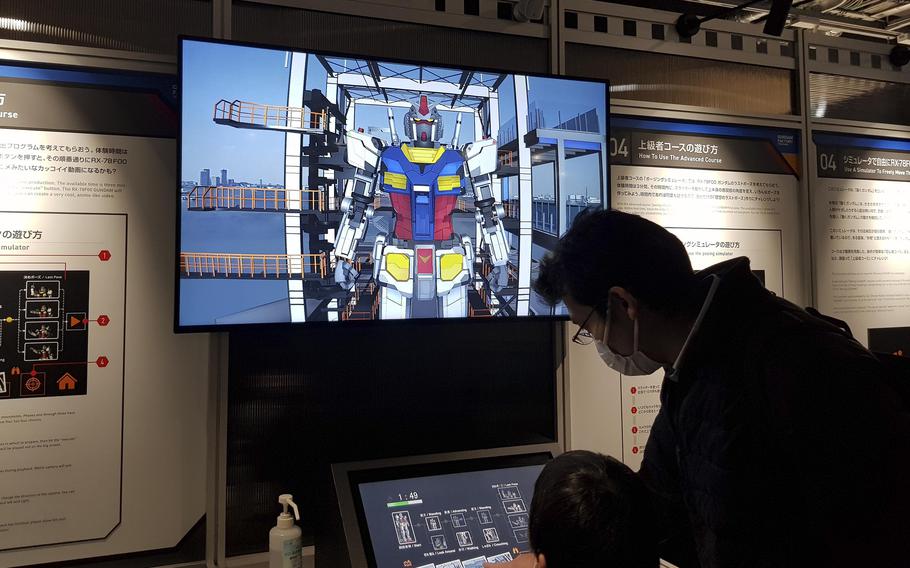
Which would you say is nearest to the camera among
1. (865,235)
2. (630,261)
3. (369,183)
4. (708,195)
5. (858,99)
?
(630,261)

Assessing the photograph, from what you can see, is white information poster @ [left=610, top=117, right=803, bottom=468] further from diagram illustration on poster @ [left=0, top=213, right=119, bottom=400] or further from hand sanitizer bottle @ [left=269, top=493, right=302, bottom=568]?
diagram illustration on poster @ [left=0, top=213, right=119, bottom=400]

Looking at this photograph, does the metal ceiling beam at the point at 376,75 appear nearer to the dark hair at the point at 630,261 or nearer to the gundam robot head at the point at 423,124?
the gundam robot head at the point at 423,124

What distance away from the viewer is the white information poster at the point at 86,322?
1.52 metres

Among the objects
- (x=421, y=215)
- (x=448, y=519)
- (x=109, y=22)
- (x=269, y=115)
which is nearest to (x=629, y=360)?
(x=448, y=519)

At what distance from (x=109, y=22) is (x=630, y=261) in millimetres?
1556

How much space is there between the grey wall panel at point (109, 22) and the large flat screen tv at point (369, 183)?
23cm

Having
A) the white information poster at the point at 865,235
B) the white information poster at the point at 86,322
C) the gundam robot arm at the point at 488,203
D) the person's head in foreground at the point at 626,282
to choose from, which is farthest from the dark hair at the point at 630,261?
the white information poster at the point at 865,235

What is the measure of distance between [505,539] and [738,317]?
86cm

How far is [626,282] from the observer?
3.62 ft

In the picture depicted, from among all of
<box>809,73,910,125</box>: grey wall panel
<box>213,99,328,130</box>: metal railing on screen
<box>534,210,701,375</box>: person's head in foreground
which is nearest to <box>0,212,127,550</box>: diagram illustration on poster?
<box>213,99,328,130</box>: metal railing on screen

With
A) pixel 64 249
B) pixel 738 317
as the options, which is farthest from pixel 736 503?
pixel 64 249

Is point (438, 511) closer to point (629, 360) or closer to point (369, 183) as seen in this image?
point (629, 360)

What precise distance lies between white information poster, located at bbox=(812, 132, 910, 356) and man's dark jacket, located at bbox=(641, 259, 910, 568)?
1564 mm

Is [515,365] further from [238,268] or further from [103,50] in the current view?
[103,50]
